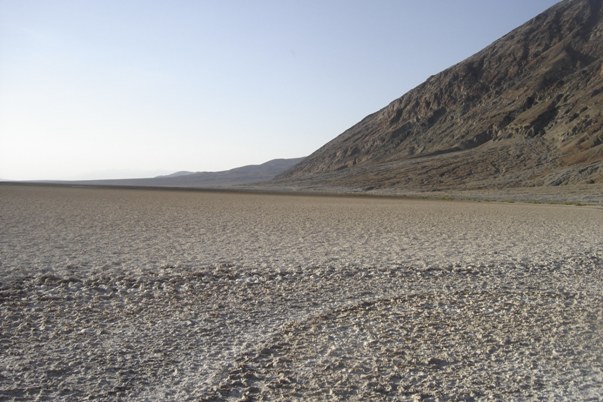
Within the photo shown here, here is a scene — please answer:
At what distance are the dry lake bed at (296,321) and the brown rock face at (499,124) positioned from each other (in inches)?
1725

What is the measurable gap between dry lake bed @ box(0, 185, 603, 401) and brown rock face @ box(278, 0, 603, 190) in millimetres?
43804

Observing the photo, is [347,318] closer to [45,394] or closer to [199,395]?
[199,395]

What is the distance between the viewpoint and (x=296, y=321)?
18.8ft

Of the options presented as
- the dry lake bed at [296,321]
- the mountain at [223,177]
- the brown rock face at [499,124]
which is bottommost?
the mountain at [223,177]

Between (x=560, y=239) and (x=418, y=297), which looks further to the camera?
(x=560, y=239)

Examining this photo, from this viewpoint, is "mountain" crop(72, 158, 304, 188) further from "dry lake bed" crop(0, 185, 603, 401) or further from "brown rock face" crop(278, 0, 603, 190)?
"dry lake bed" crop(0, 185, 603, 401)

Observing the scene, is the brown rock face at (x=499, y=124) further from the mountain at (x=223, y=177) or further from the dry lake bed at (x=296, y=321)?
the mountain at (x=223, y=177)

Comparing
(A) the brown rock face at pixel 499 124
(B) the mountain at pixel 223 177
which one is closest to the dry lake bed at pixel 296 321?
(A) the brown rock face at pixel 499 124

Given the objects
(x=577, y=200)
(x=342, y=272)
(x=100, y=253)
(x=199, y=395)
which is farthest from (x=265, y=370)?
(x=577, y=200)

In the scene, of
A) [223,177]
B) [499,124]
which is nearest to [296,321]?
[499,124]

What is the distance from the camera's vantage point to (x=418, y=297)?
22.3ft

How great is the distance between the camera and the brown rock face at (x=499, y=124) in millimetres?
57969

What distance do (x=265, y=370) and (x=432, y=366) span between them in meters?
1.38

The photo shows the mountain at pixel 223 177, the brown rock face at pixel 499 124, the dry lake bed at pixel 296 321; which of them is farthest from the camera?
the mountain at pixel 223 177
